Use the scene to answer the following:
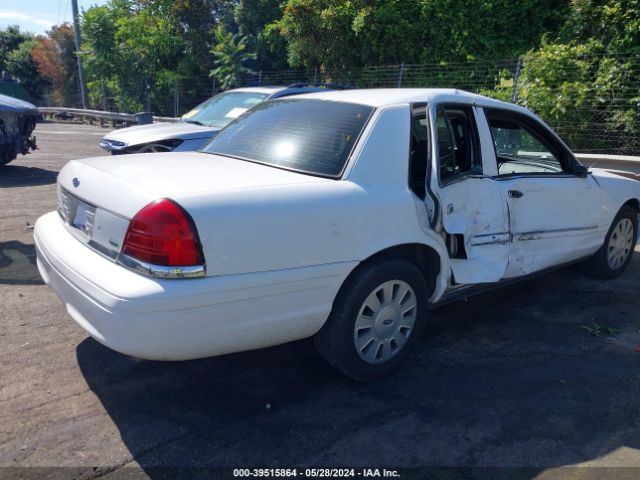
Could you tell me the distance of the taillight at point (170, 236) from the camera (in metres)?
2.99

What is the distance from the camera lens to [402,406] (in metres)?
3.54

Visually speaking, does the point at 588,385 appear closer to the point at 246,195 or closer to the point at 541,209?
the point at 541,209

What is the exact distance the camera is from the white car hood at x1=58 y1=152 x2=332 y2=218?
316 cm

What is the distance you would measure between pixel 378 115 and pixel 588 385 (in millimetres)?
2177

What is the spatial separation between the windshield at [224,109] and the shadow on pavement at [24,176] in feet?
9.27

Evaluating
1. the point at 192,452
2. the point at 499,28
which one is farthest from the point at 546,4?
the point at 192,452

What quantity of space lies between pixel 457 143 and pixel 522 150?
48.0 inches

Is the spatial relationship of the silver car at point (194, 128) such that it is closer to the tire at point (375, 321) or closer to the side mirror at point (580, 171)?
the side mirror at point (580, 171)

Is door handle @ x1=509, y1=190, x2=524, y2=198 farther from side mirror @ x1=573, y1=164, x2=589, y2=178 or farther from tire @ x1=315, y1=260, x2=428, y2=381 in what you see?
tire @ x1=315, y1=260, x2=428, y2=381

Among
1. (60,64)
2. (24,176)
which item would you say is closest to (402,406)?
(24,176)

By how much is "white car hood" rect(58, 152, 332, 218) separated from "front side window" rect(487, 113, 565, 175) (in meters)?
2.14

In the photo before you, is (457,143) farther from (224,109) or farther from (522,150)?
(224,109)

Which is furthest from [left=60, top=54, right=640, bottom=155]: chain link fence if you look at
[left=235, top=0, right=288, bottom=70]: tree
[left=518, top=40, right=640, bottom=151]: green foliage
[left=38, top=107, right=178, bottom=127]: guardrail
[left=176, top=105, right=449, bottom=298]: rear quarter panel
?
[left=38, top=107, right=178, bottom=127]: guardrail

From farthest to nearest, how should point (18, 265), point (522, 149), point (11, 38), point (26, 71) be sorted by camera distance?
point (11, 38), point (26, 71), point (18, 265), point (522, 149)
